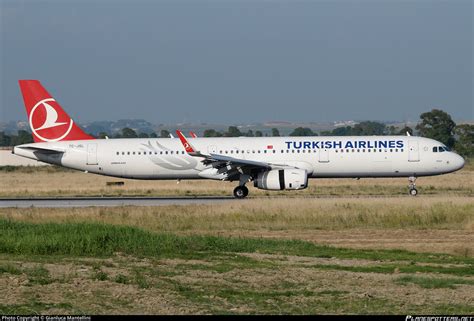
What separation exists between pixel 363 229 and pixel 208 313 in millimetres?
16523

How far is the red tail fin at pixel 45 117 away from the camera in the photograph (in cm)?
4781

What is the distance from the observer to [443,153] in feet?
148

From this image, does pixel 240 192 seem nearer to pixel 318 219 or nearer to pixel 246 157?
pixel 246 157

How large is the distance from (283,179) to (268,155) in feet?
10.6

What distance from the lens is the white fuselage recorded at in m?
44.6

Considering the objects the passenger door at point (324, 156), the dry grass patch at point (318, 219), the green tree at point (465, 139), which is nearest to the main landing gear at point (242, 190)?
the passenger door at point (324, 156)

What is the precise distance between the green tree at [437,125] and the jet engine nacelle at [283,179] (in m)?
87.6

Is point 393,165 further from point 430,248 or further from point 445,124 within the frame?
point 445,124

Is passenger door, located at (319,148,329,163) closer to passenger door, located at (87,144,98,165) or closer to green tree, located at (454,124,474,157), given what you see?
passenger door, located at (87,144,98,165)

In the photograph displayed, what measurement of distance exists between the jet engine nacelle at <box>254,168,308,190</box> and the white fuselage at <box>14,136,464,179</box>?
72.7 inches

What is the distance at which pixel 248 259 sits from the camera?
70.4ft

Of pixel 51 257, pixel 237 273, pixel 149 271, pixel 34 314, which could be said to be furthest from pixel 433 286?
pixel 51 257

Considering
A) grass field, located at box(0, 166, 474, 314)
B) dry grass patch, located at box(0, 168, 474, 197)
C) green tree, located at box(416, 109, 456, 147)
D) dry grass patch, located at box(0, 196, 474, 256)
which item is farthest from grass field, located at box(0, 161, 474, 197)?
green tree, located at box(416, 109, 456, 147)

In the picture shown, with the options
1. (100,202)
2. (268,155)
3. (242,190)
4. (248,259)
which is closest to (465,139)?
(268,155)
